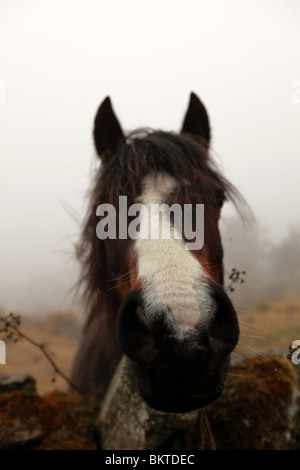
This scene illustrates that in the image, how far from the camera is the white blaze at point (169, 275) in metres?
1.73

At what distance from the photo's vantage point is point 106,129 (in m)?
3.38

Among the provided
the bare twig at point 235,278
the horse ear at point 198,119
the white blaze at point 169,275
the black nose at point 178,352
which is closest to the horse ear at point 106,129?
the horse ear at point 198,119

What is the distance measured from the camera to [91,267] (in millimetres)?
3268

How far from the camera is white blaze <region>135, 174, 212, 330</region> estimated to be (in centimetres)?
173

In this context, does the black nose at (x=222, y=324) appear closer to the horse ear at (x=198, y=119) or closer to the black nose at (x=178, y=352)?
the black nose at (x=178, y=352)

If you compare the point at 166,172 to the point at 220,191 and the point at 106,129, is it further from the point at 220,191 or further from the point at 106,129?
the point at 106,129

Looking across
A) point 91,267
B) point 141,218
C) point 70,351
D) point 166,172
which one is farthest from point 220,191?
point 70,351

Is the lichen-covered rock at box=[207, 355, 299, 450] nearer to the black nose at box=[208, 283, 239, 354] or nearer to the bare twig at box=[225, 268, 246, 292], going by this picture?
the bare twig at box=[225, 268, 246, 292]

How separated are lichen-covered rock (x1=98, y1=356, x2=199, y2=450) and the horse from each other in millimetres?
291

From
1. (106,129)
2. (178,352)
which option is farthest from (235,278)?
(106,129)

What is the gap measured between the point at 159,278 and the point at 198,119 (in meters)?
2.26

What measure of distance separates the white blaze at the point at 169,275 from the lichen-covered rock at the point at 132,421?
975mm

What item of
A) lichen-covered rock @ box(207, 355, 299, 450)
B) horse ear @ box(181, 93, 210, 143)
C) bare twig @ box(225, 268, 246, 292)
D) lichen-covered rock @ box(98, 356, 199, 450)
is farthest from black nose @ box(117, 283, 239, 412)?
horse ear @ box(181, 93, 210, 143)
